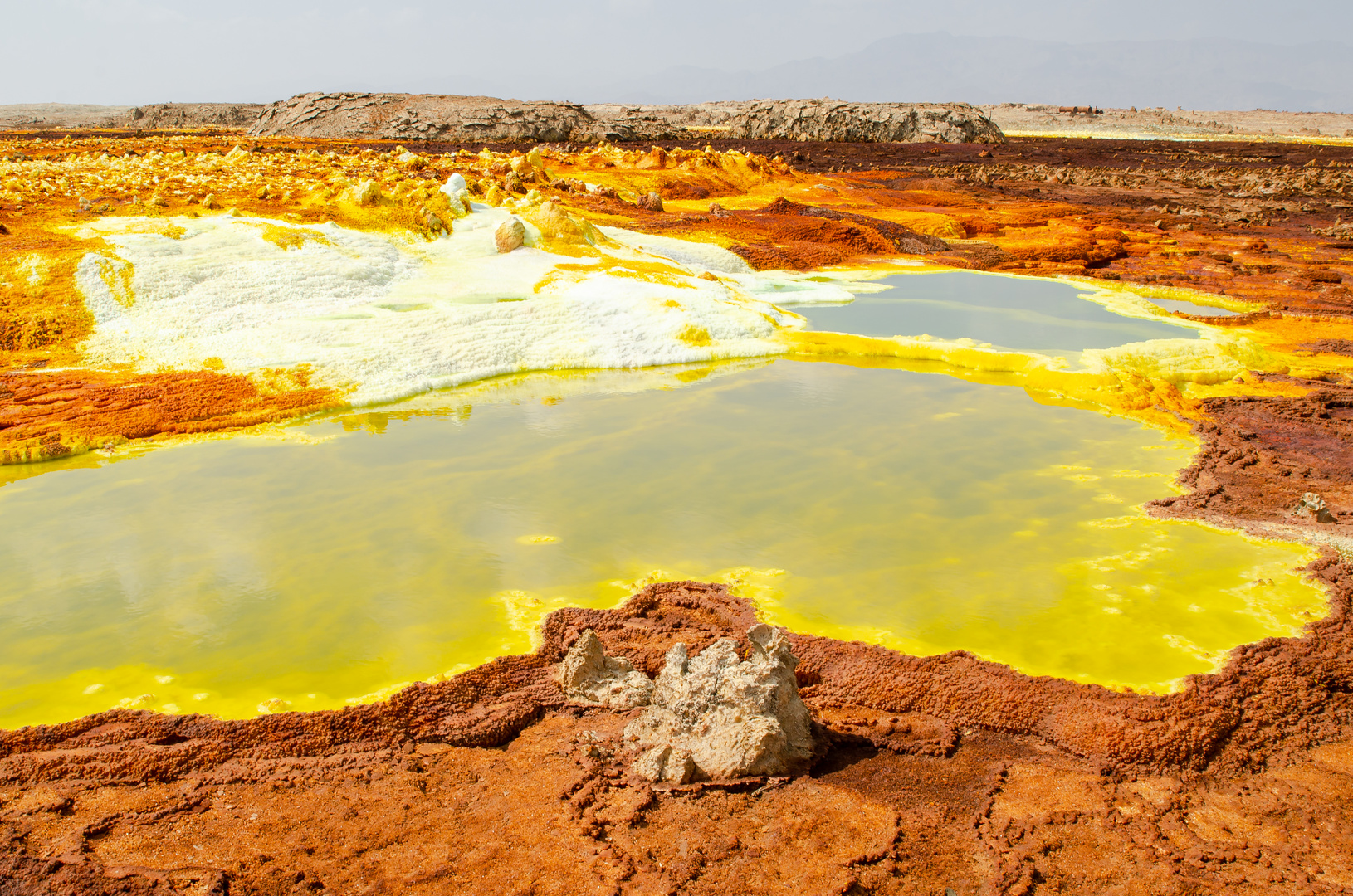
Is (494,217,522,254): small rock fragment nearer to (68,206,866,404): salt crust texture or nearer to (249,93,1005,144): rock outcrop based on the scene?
(68,206,866,404): salt crust texture

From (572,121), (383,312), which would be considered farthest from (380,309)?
(572,121)

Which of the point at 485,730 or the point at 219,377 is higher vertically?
the point at 219,377

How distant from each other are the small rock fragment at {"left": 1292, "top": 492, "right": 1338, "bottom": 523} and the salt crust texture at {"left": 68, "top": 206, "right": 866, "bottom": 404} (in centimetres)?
563

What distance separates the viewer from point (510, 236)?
457 inches

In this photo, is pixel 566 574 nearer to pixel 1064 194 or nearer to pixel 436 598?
pixel 436 598

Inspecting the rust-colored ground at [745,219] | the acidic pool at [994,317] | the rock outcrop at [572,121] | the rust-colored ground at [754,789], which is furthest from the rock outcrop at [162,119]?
the rust-colored ground at [754,789]

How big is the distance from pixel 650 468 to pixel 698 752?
3.49m

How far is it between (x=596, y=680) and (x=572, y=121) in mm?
43627

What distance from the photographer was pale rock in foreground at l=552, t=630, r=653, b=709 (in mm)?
3904

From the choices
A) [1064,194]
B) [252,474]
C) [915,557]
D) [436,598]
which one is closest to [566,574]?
[436,598]

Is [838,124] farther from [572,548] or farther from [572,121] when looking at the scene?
[572,548]

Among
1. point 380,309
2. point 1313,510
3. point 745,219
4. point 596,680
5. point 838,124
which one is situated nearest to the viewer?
point 596,680

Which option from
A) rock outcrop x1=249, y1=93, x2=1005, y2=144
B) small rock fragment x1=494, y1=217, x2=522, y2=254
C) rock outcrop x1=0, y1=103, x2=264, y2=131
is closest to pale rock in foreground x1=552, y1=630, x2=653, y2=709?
small rock fragment x1=494, y1=217, x2=522, y2=254

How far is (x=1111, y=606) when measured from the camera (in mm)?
4785
